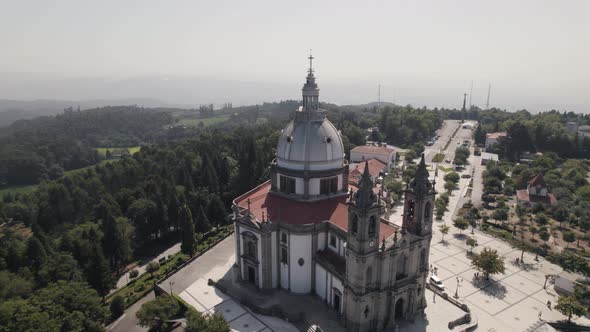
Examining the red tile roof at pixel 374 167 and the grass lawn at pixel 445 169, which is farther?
the grass lawn at pixel 445 169

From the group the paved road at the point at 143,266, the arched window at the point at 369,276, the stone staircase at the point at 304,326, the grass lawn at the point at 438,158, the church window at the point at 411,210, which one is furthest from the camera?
the grass lawn at the point at 438,158

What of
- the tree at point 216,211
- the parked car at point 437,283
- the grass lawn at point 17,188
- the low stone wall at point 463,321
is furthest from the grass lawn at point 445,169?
the grass lawn at point 17,188

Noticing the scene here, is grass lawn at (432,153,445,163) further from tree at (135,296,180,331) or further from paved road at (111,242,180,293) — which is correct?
tree at (135,296,180,331)

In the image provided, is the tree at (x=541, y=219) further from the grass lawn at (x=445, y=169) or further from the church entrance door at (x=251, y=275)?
the church entrance door at (x=251, y=275)

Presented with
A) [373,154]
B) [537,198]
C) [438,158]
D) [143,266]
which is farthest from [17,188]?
[537,198]

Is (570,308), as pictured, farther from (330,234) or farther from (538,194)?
(538,194)

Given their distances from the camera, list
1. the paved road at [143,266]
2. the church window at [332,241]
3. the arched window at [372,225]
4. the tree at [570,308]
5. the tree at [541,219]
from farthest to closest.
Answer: the tree at [541,219] → the paved road at [143,266] → the church window at [332,241] → the tree at [570,308] → the arched window at [372,225]
